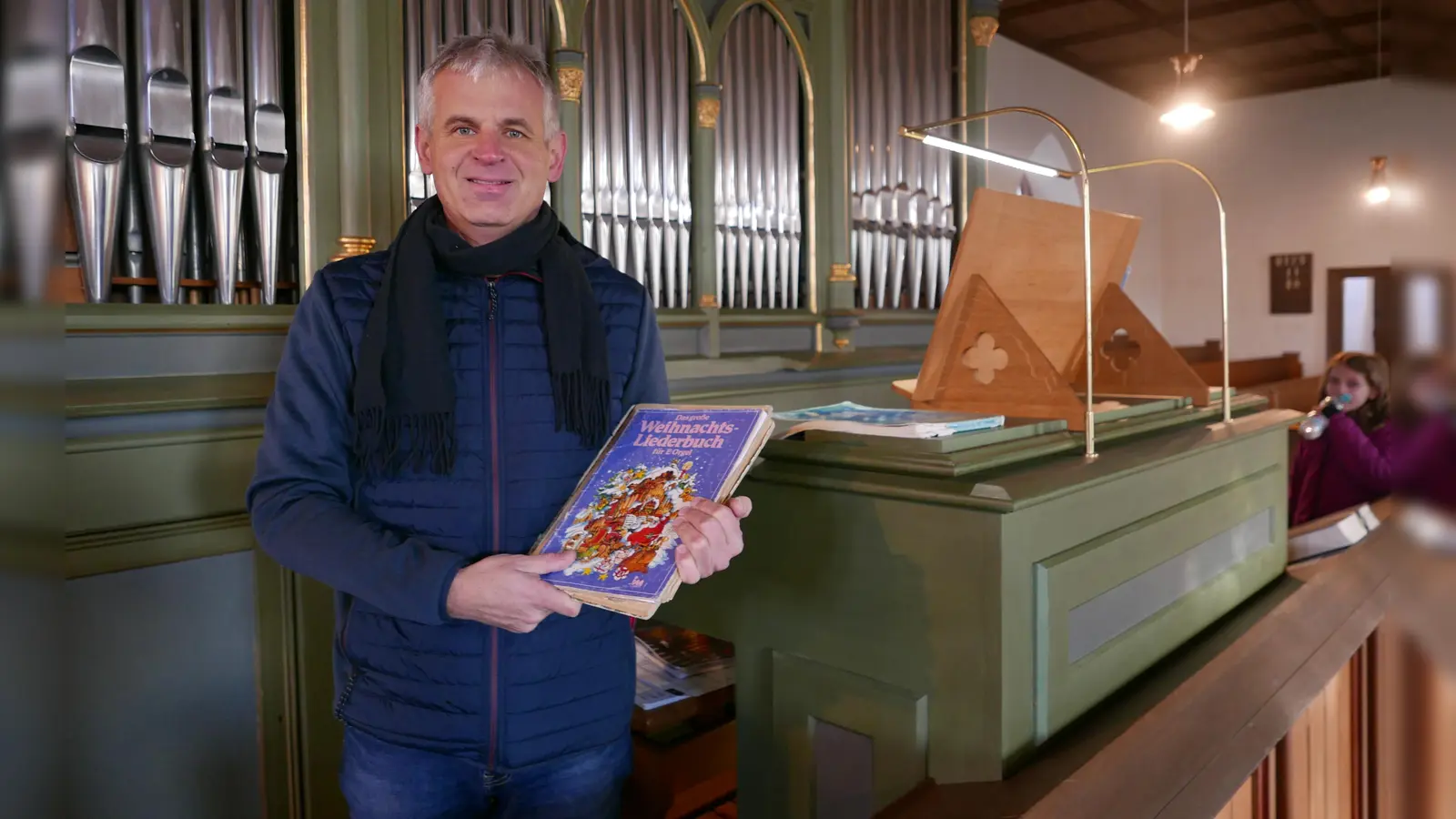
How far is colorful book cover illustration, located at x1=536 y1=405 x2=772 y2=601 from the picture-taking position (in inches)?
42.3

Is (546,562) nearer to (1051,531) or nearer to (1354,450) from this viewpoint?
(1051,531)

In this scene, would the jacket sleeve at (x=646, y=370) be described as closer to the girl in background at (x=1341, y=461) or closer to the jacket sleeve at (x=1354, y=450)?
the girl in background at (x=1341, y=461)

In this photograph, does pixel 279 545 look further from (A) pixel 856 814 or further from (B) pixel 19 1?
(B) pixel 19 1

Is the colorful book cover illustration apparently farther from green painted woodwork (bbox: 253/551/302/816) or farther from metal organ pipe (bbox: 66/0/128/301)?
metal organ pipe (bbox: 66/0/128/301)

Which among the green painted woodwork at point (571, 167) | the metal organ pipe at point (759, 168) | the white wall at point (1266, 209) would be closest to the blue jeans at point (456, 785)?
the green painted woodwork at point (571, 167)

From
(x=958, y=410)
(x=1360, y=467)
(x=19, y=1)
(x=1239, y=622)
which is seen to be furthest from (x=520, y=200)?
(x=1360, y=467)

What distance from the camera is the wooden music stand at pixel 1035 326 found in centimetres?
173

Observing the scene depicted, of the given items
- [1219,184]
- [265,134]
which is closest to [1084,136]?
[1219,184]

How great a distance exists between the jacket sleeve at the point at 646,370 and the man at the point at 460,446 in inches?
3.5

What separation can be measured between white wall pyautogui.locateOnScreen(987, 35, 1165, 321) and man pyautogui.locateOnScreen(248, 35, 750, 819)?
459 cm

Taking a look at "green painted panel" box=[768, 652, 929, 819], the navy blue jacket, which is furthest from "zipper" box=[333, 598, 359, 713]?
"green painted panel" box=[768, 652, 929, 819]

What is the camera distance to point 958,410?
1768 mm

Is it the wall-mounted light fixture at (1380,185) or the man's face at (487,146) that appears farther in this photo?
the man's face at (487,146)

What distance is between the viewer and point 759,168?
364 cm
